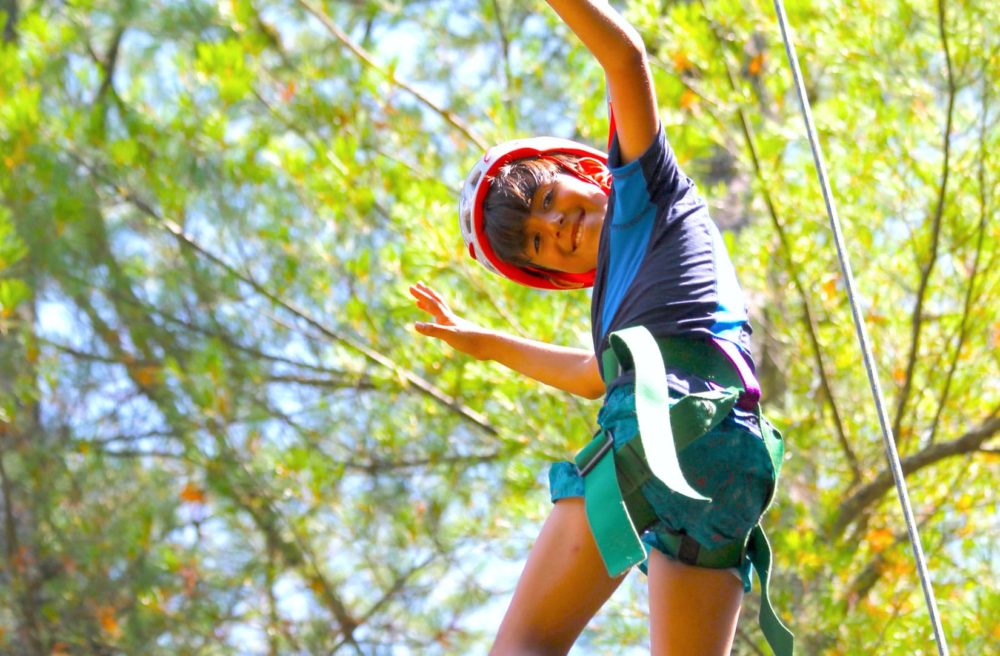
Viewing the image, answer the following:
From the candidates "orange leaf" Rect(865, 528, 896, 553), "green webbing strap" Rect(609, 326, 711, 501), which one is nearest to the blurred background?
"orange leaf" Rect(865, 528, 896, 553)

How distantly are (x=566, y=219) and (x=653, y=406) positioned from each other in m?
0.38

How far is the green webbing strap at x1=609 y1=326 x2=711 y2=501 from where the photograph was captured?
4.05 feet

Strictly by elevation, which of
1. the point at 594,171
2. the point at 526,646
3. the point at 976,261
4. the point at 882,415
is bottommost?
the point at 526,646

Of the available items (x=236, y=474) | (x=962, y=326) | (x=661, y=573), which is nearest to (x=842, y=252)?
(x=661, y=573)

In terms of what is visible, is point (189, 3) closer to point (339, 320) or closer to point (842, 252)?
point (339, 320)

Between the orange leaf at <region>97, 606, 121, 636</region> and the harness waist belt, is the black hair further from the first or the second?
the orange leaf at <region>97, 606, 121, 636</region>

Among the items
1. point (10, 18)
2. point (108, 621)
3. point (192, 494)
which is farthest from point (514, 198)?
point (10, 18)

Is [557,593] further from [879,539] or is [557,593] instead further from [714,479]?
[879,539]

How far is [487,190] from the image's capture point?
5.51 ft

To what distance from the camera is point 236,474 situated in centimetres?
404

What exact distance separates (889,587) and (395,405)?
1.43 metres

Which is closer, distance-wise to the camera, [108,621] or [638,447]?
[638,447]

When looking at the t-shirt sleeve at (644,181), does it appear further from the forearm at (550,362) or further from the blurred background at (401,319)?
the blurred background at (401,319)

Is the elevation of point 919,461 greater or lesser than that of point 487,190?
greater
